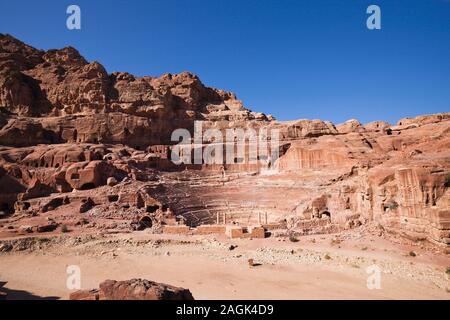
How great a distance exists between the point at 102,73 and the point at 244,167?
1292 inches

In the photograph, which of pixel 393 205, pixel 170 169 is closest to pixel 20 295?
pixel 393 205

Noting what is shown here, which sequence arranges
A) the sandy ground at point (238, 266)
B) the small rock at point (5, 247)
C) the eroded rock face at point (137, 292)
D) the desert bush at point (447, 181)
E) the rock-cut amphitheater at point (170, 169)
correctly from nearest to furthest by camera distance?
the eroded rock face at point (137, 292) → the sandy ground at point (238, 266) → the desert bush at point (447, 181) → the small rock at point (5, 247) → the rock-cut amphitheater at point (170, 169)

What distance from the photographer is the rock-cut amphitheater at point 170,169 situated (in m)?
22.4

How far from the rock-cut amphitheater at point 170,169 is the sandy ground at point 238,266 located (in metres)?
2.43

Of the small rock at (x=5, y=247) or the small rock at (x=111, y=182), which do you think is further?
the small rock at (x=111, y=182)

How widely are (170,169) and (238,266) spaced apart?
27.6 metres

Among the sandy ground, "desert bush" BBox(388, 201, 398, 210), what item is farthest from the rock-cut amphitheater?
the sandy ground

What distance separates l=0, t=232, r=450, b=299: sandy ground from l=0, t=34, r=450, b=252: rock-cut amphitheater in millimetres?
2426

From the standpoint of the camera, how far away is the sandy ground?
13.0m

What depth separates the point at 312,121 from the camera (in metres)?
49.6

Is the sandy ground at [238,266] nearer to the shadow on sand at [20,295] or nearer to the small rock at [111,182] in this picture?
the shadow on sand at [20,295]

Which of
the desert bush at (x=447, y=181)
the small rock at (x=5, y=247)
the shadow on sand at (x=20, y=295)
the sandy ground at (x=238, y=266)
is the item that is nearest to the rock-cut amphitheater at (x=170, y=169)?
the desert bush at (x=447, y=181)

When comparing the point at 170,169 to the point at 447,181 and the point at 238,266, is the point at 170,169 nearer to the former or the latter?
the point at 238,266
